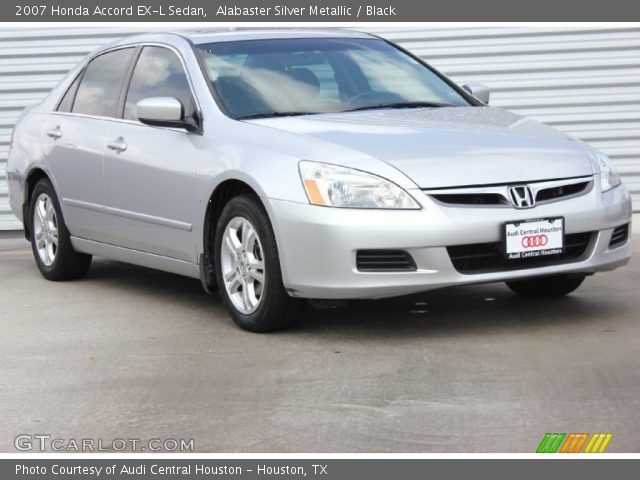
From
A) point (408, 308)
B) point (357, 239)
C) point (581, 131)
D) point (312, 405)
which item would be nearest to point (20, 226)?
point (581, 131)

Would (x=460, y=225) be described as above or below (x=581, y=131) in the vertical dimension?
above

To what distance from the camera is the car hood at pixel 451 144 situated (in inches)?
260

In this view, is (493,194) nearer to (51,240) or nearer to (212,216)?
(212,216)

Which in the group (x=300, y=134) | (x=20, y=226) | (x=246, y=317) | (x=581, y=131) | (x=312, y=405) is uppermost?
(x=300, y=134)

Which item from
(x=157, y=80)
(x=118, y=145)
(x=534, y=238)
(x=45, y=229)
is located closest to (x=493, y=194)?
(x=534, y=238)

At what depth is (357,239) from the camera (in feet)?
21.2

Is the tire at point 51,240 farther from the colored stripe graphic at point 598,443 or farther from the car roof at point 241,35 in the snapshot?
the colored stripe graphic at point 598,443

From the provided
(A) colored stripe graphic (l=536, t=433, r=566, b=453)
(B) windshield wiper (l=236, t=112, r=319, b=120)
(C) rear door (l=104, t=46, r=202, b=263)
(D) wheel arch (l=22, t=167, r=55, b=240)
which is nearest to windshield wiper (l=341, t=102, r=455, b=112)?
(B) windshield wiper (l=236, t=112, r=319, b=120)

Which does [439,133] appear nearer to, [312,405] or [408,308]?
[408,308]

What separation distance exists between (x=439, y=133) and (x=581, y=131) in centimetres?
582

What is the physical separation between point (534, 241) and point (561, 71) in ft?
20.0

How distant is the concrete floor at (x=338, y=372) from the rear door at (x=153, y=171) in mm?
420

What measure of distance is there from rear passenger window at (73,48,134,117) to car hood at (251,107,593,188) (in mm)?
1694
